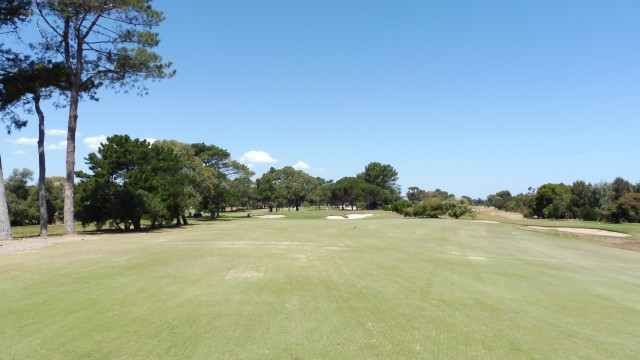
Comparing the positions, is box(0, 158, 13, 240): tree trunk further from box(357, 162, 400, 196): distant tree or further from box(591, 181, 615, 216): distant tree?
box(357, 162, 400, 196): distant tree

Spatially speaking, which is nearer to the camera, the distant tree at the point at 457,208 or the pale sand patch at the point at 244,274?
the pale sand patch at the point at 244,274

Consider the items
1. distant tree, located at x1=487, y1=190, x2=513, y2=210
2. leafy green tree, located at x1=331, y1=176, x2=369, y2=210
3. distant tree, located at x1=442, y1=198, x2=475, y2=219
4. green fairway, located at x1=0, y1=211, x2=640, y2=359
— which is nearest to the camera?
green fairway, located at x1=0, y1=211, x2=640, y2=359

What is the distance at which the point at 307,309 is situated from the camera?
694cm

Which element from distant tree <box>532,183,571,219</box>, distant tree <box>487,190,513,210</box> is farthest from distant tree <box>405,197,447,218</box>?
distant tree <box>487,190,513,210</box>

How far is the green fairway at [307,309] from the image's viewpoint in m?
5.27

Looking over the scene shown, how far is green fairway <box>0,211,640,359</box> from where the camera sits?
527 cm

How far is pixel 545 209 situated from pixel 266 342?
68680 mm

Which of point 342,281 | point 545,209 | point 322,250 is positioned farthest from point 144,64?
point 545,209

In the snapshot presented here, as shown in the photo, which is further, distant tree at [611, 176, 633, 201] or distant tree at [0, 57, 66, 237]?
distant tree at [611, 176, 633, 201]

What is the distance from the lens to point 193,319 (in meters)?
6.26

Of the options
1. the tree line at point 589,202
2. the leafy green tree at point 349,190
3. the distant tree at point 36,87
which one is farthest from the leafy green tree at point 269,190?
the distant tree at point 36,87

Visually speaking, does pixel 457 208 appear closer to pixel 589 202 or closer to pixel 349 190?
pixel 589 202

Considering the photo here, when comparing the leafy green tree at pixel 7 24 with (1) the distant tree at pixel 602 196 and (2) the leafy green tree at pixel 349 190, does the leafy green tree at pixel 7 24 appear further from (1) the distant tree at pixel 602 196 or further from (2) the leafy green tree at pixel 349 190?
(2) the leafy green tree at pixel 349 190

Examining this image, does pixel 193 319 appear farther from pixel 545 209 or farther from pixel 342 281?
pixel 545 209
